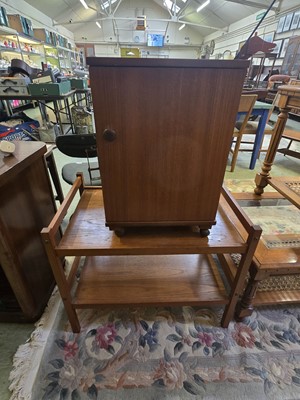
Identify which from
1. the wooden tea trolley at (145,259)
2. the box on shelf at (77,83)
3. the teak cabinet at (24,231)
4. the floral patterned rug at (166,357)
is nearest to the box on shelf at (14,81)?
the box on shelf at (77,83)

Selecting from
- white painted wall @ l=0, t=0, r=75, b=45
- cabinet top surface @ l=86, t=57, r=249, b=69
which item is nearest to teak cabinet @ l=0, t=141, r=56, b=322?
cabinet top surface @ l=86, t=57, r=249, b=69

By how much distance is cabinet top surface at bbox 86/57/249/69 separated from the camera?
484 millimetres

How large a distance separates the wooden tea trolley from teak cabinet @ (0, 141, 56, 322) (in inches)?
5.0

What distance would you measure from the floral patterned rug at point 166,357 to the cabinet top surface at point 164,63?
1.01m

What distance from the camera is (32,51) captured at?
5.82 metres

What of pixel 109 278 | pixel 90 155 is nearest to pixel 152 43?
pixel 90 155

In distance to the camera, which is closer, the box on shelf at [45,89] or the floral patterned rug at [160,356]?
the floral patterned rug at [160,356]

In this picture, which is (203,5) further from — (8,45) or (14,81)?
(14,81)

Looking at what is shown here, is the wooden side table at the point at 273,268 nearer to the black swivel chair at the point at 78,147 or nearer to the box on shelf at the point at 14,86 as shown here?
the black swivel chair at the point at 78,147

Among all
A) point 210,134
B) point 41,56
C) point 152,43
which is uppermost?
point 152,43

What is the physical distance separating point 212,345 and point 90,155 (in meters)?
1.19

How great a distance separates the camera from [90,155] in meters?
1.36

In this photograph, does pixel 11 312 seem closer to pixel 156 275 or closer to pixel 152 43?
pixel 156 275

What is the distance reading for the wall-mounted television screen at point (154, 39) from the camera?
36.4 ft
